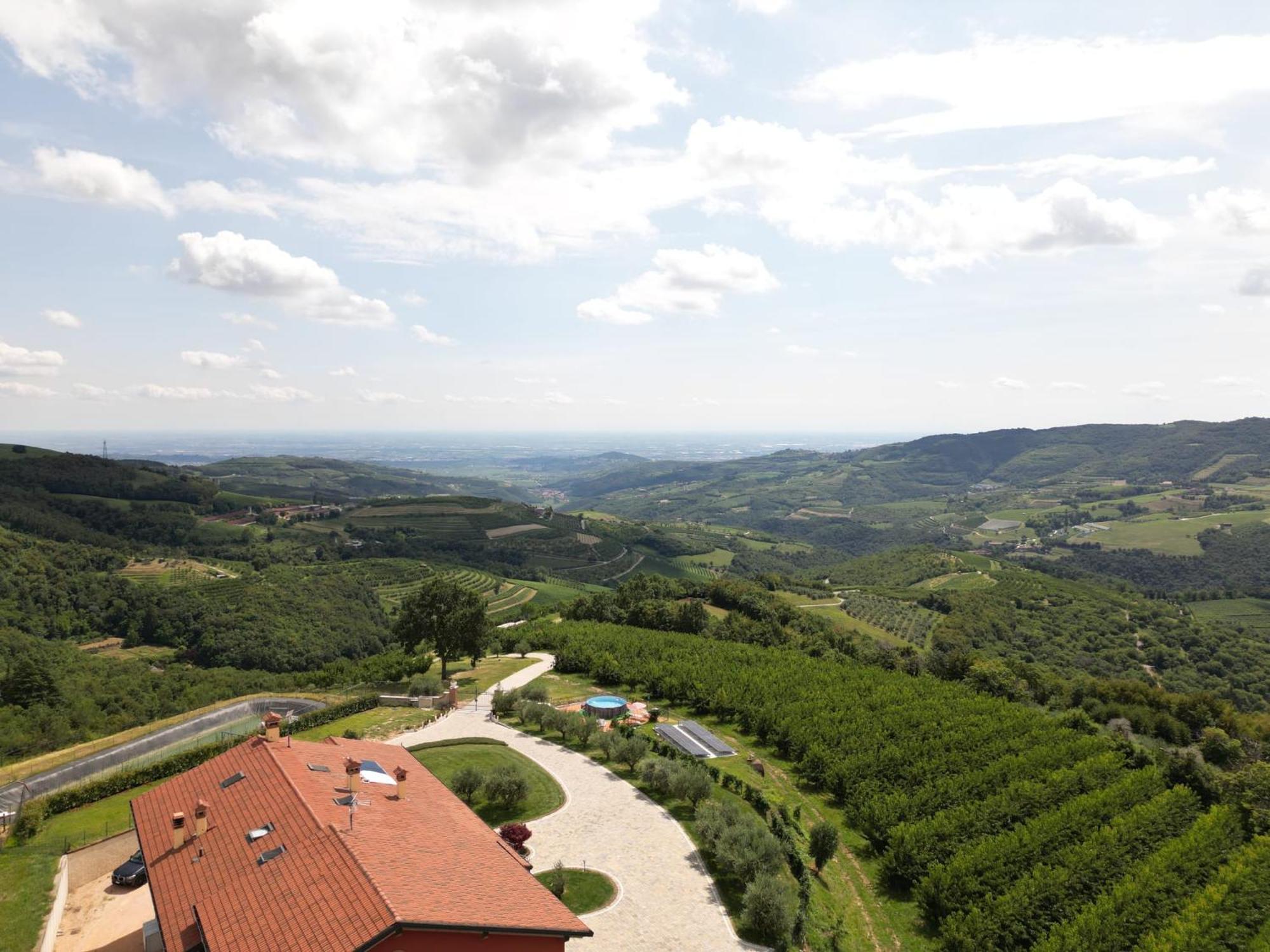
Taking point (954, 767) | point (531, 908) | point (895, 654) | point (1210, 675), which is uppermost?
point (531, 908)

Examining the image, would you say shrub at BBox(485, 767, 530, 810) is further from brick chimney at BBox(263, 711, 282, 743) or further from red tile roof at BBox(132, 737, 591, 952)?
brick chimney at BBox(263, 711, 282, 743)

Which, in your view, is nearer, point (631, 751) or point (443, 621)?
point (631, 751)

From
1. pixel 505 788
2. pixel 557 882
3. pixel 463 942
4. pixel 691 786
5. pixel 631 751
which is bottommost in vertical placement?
pixel 631 751

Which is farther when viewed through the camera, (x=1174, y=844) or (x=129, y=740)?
(x=129, y=740)

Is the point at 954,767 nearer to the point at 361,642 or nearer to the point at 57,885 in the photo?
the point at 57,885

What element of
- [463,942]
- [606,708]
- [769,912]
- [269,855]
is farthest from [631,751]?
[269,855]

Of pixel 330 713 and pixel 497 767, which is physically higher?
pixel 497 767

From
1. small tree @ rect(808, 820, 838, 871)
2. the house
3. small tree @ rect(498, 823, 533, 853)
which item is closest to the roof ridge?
the house

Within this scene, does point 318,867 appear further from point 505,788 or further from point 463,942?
point 505,788

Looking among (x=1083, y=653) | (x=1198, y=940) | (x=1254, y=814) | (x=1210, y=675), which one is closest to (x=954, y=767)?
Result: (x=1198, y=940)
